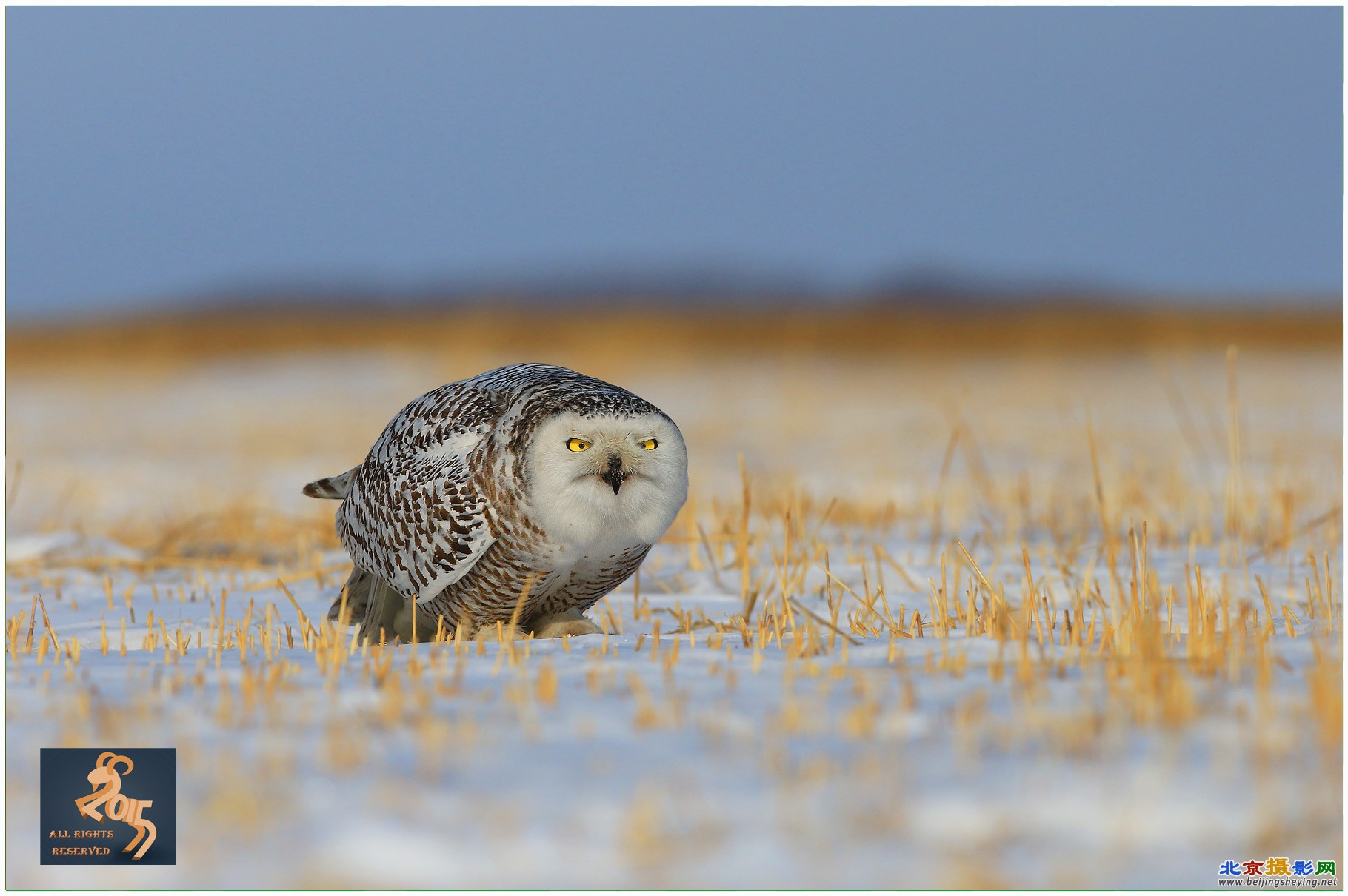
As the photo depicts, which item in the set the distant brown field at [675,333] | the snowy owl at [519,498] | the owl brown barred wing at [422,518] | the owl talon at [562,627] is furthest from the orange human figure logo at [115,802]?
the distant brown field at [675,333]

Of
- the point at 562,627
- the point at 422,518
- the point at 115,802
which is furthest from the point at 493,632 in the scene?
the point at 115,802

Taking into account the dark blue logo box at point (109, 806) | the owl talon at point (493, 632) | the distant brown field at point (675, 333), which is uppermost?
the distant brown field at point (675, 333)

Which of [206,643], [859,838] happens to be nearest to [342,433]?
[206,643]

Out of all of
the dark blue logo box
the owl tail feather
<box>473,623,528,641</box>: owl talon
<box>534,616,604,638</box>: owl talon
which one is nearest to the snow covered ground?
the dark blue logo box

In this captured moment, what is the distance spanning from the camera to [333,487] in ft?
16.3

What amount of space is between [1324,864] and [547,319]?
23.6m

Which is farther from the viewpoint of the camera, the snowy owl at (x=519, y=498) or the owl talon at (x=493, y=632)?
the owl talon at (x=493, y=632)

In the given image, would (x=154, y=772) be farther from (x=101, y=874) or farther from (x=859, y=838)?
(x=859, y=838)

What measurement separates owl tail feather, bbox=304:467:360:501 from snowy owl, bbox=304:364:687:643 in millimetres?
483

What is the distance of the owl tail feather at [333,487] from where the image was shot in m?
4.89

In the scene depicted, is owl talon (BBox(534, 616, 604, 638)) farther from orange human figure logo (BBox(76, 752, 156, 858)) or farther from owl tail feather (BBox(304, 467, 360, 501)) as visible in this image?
orange human figure logo (BBox(76, 752, 156, 858))

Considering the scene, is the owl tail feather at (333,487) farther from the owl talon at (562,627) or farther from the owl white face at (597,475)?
the owl white face at (597,475)

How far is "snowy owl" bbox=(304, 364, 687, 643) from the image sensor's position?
3.72 metres

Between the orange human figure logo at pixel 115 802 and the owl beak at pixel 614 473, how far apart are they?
1.61m
